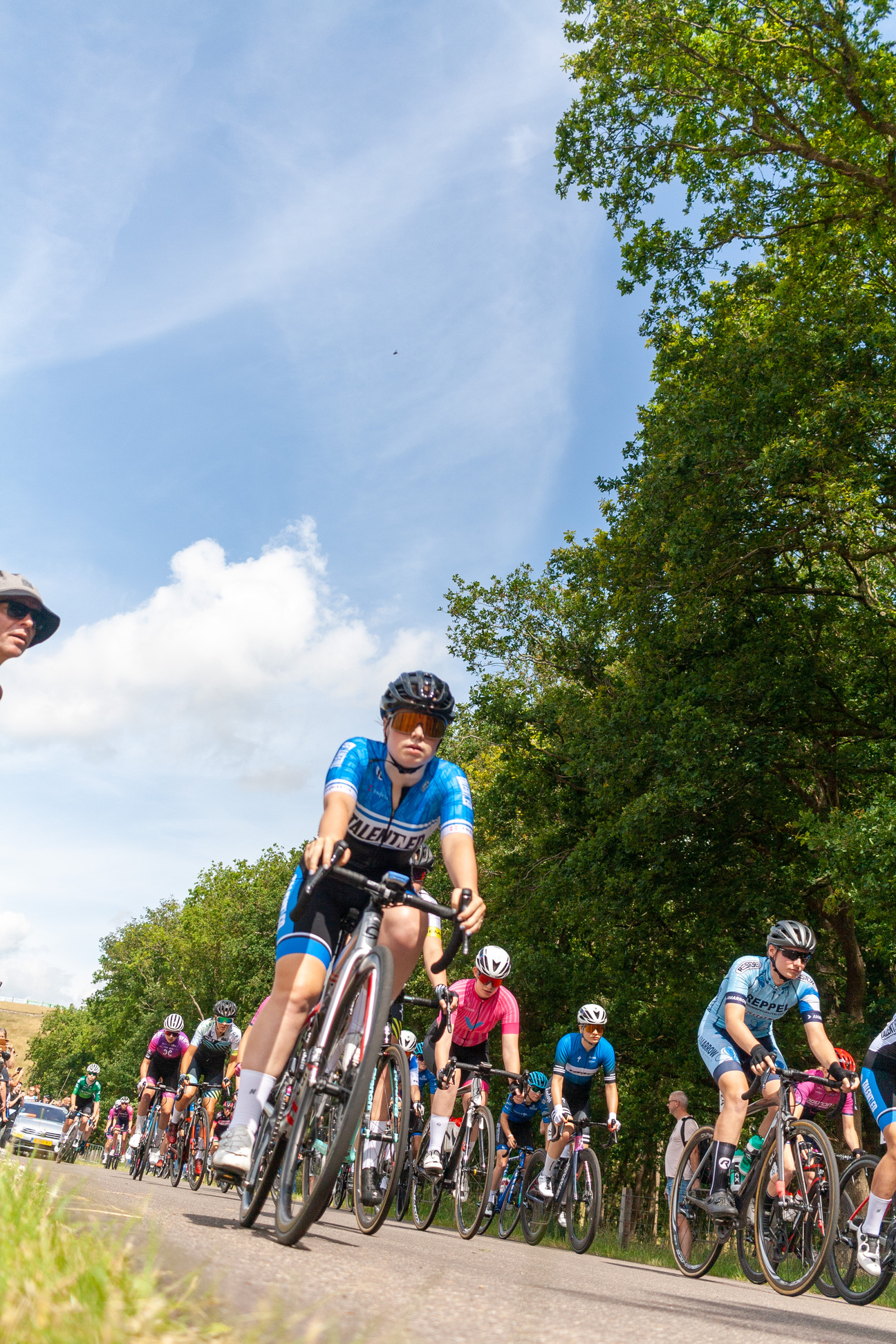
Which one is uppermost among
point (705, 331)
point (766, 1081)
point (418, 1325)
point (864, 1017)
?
point (705, 331)

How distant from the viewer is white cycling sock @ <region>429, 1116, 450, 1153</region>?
8.10m

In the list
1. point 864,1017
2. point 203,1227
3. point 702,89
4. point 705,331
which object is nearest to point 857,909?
point 864,1017

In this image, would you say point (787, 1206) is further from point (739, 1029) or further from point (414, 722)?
point (414, 722)

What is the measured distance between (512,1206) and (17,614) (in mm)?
9736

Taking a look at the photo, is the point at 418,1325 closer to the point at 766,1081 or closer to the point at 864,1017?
the point at 766,1081

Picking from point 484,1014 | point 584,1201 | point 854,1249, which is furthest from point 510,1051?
point 854,1249

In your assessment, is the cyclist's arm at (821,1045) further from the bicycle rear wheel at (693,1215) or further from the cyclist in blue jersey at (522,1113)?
the cyclist in blue jersey at (522,1113)

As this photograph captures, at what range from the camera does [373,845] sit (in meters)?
4.93

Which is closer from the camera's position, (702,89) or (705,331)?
(702,89)

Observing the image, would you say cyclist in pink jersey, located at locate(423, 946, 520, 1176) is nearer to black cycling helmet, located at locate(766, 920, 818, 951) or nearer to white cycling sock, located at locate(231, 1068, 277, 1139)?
black cycling helmet, located at locate(766, 920, 818, 951)

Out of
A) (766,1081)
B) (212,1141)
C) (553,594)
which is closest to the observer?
(766,1081)

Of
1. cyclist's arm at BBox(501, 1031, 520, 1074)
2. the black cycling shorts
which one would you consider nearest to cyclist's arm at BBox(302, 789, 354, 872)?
cyclist's arm at BBox(501, 1031, 520, 1074)

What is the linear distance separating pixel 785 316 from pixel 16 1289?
1796 centimetres

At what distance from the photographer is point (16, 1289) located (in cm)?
173
